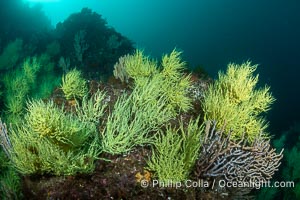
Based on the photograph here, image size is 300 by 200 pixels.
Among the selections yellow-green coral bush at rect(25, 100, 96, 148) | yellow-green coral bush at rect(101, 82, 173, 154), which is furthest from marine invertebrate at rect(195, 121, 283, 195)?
yellow-green coral bush at rect(25, 100, 96, 148)

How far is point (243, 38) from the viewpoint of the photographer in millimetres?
63562

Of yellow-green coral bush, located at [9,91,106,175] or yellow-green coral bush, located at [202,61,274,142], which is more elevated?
yellow-green coral bush, located at [202,61,274,142]

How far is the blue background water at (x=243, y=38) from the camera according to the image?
42781mm

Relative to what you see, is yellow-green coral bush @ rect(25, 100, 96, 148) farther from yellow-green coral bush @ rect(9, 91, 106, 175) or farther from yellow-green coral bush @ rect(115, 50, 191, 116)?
yellow-green coral bush @ rect(115, 50, 191, 116)

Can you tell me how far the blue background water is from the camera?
140ft

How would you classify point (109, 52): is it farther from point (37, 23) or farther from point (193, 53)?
point (193, 53)

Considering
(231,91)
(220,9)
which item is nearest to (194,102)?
(231,91)

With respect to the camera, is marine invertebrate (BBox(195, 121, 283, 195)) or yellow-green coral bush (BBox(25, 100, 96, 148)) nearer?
yellow-green coral bush (BBox(25, 100, 96, 148))

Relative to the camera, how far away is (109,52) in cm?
1728

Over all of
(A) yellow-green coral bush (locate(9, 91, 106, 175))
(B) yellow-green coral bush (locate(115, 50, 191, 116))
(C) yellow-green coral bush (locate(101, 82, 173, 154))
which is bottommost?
(A) yellow-green coral bush (locate(9, 91, 106, 175))

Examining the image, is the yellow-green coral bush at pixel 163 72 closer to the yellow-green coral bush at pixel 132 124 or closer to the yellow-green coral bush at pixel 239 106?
the yellow-green coral bush at pixel 239 106

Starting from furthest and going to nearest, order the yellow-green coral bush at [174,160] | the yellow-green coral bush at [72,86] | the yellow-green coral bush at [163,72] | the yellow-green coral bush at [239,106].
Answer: the yellow-green coral bush at [163,72] → the yellow-green coral bush at [72,86] → the yellow-green coral bush at [239,106] → the yellow-green coral bush at [174,160]

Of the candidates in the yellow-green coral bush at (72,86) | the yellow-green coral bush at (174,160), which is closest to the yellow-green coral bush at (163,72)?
the yellow-green coral bush at (72,86)

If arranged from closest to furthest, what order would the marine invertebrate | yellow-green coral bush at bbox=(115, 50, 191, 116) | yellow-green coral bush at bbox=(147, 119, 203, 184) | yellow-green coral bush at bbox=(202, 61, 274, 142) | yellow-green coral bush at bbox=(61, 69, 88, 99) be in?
yellow-green coral bush at bbox=(147, 119, 203, 184)
the marine invertebrate
yellow-green coral bush at bbox=(202, 61, 274, 142)
yellow-green coral bush at bbox=(61, 69, 88, 99)
yellow-green coral bush at bbox=(115, 50, 191, 116)
